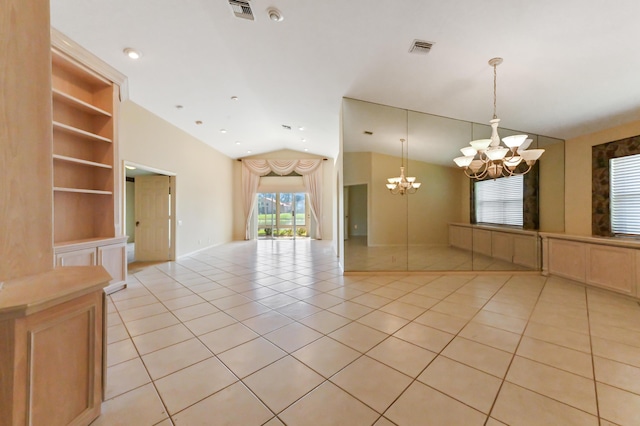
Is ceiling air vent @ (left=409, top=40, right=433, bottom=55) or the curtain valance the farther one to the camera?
the curtain valance

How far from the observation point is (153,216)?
6.00m

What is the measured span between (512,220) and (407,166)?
243 centimetres

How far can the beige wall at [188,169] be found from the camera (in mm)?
4797

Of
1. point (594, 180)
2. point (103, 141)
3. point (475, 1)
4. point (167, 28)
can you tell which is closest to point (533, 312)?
point (594, 180)

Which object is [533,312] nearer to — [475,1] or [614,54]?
[614,54]

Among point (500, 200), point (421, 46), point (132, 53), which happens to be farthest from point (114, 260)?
point (500, 200)

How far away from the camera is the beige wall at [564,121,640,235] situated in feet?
13.5

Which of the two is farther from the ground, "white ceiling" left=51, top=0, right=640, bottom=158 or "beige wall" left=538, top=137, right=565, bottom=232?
"white ceiling" left=51, top=0, right=640, bottom=158

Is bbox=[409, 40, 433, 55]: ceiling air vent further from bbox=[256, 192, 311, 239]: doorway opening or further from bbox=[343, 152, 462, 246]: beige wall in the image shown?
bbox=[256, 192, 311, 239]: doorway opening

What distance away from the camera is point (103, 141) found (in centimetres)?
367

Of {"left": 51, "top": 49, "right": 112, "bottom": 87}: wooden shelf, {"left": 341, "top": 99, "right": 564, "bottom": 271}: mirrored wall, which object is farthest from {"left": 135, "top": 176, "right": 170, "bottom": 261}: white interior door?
{"left": 341, "top": 99, "right": 564, "bottom": 271}: mirrored wall

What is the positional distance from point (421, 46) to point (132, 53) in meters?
3.97

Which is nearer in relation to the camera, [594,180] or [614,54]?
[614,54]

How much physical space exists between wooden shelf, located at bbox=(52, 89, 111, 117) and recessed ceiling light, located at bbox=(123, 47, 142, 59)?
0.91 metres
